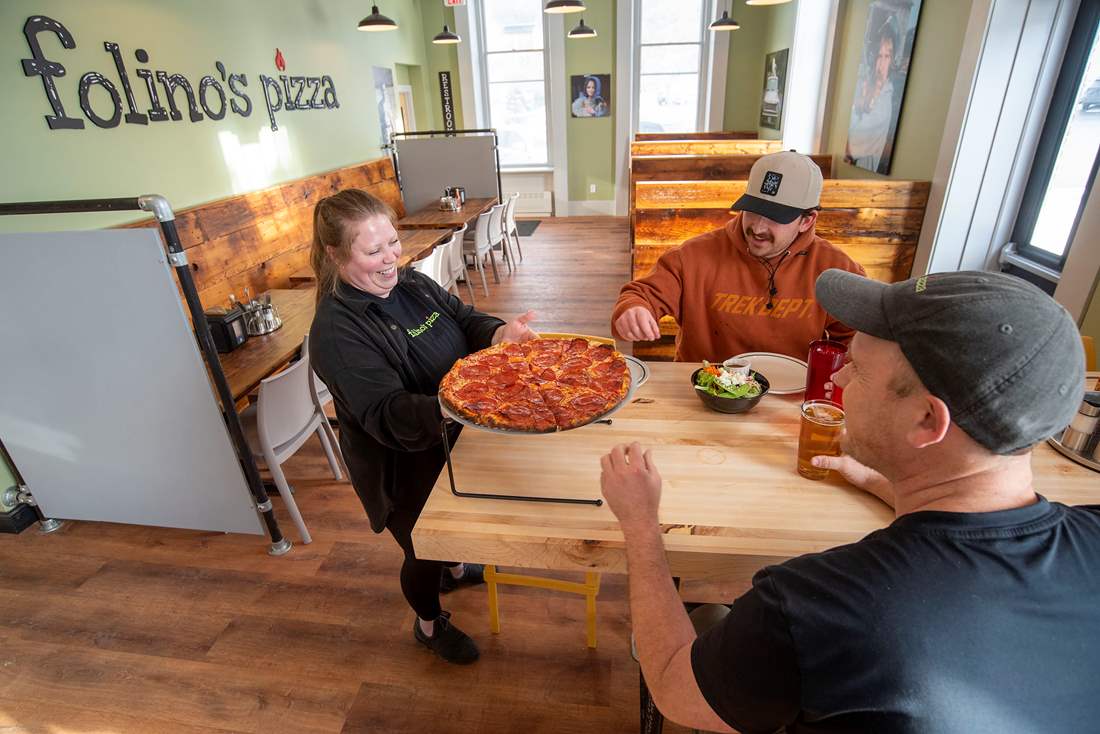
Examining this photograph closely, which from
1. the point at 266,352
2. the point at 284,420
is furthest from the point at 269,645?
the point at 266,352

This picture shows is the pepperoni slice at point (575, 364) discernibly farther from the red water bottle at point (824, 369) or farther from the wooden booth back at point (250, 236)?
the wooden booth back at point (250, 236)

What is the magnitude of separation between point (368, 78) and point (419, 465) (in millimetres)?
6544

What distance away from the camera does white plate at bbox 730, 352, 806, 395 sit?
145 centimetres

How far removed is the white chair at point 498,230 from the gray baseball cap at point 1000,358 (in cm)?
514

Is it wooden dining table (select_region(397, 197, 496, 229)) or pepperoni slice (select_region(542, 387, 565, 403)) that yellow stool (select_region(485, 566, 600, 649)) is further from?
wooden dining table (select_region(397, 197, 496, 229))

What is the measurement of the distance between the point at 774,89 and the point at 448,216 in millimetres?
3947

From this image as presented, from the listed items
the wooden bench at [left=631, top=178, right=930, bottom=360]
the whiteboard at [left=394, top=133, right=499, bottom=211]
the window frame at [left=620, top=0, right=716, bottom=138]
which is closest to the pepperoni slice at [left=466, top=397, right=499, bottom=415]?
the wooden bench at [left=631, top=178, right=930, bottom=360]

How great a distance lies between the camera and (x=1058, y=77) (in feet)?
7.82

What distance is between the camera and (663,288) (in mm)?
1848

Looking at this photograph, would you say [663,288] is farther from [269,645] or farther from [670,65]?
[670,65]

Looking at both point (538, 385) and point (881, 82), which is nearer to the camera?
point (538, 385)

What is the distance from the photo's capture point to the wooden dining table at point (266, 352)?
2.34m

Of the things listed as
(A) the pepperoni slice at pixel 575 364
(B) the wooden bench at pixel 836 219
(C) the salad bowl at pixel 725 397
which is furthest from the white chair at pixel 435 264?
(C) the salad bowl at pixel 725 397

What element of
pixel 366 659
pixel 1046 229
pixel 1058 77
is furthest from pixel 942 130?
pixel 366 659
